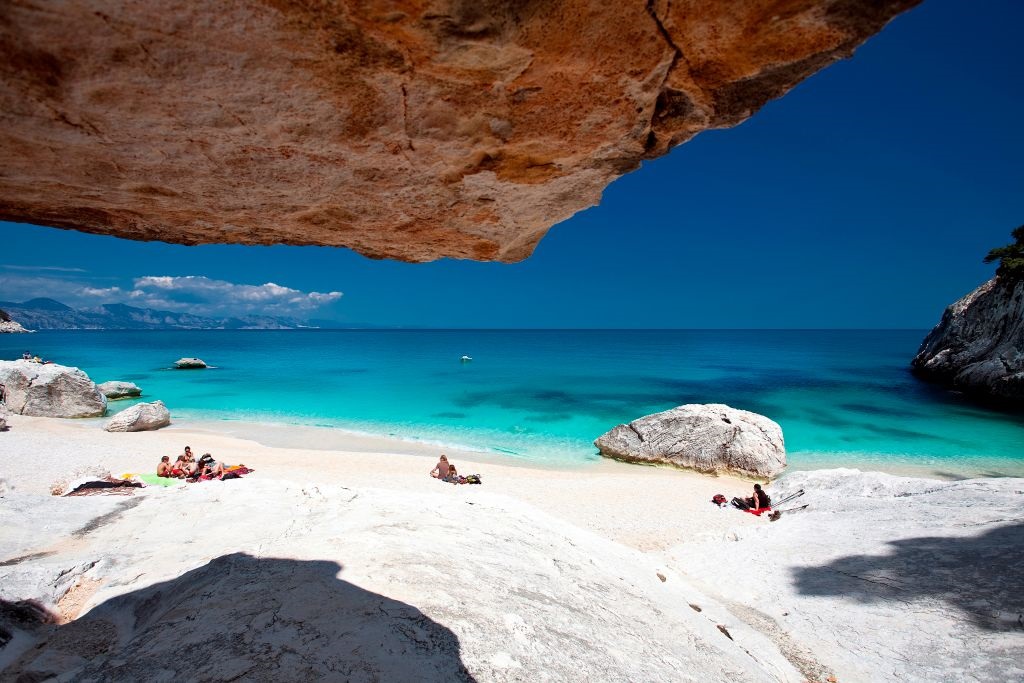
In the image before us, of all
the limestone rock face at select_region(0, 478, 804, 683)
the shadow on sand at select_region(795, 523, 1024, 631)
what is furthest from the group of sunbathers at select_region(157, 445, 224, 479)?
the shadow on sand at select_region(795, 523, 1024, 631)

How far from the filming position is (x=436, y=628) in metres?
3.81

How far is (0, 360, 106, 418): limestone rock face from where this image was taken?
2266 centimetres

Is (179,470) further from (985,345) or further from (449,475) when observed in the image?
(985,345)

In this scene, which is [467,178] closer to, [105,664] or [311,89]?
[311,89]

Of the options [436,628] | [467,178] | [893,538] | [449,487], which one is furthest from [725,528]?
[467,178]

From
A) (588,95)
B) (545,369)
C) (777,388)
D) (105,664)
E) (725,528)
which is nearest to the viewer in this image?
(588,95)

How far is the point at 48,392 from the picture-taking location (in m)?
23.1

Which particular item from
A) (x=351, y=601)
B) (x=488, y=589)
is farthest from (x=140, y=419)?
(x=488, y=589)

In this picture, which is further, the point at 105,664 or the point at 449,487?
the point at 449,487

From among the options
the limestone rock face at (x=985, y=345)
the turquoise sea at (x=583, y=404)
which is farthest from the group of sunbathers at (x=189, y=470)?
the limestone rock face at (x=985, y=345)

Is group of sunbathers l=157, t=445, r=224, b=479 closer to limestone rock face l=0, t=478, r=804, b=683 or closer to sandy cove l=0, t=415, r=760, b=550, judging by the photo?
sandy cove l=0, t=415, r=760, b=550

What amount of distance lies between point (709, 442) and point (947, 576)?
1042cm

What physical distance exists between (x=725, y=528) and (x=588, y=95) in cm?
1046

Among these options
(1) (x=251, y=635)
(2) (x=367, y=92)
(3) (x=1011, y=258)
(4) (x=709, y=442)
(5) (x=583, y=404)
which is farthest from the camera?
(5) (x=583, y=404)
